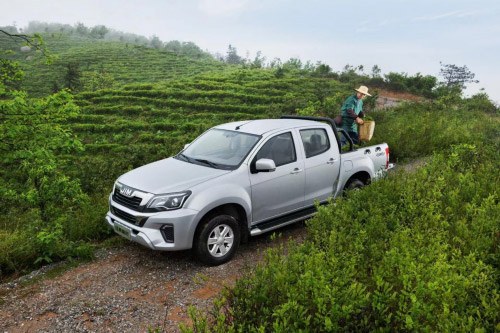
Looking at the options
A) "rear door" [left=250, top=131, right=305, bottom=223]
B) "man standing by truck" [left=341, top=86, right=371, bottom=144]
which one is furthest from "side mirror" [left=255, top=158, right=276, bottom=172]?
"man standing by truck" [left=341, top=86, right=371, bottom=144]

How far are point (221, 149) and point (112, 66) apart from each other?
163 ft

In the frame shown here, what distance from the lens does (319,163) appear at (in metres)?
6.35

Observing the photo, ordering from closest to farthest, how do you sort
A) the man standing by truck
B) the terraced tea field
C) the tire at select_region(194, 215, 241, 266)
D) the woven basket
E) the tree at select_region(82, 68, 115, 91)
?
1. the tire at select_region(194, 215, 241, 266)
2. the man standing by truck
3. the woven basket
4. the terraced tea field
5. the tree at select_region(82, 68, 115, 91)

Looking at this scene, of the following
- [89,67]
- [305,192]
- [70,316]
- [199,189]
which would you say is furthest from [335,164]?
[89,67]

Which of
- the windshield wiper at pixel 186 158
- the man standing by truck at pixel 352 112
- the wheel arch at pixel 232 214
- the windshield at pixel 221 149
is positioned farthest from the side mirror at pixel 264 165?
the man standing by truck at pixel 352 112

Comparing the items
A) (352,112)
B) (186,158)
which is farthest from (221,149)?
(352,112)

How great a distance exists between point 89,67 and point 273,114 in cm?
3388

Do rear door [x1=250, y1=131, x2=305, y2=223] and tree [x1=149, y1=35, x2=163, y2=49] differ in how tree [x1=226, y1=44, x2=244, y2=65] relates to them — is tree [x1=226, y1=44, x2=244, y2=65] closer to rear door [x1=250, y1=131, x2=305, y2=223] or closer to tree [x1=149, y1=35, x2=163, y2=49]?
tree [x1=149, y1=35, x2=163, y2=49]

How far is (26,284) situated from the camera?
16.3 ft

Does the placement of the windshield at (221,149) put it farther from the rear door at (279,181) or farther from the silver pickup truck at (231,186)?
the rear door at (279,181)

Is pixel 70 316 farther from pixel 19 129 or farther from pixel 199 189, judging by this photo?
pixel 19 129

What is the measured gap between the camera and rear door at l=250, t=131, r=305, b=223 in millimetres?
5598

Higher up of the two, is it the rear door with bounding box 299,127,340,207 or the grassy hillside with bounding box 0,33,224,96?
the grassy hillside with bounding box 0,33,224,96

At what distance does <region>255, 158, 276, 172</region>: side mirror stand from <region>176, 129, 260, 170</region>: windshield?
34 centimetres
